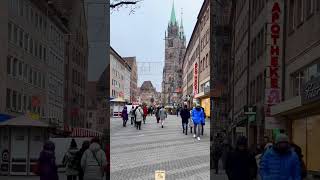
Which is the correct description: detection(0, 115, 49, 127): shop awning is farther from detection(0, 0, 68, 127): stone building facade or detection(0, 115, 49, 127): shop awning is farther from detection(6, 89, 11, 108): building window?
detection(6, 89, 11, 108): building window

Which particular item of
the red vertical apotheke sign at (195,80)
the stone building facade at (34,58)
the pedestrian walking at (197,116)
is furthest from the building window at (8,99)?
the pedestrian walking at (197,116)

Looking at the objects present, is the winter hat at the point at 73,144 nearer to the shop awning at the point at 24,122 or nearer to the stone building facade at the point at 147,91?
the shop awning at the point at 24,122

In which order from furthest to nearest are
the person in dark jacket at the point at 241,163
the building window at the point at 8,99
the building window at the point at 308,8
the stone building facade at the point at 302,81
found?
the building window at the point at 308,8 < the stone building facade at the point at 302,81 < the building window at the point at 8,99 < the person in dark jacket at the point at 241,163

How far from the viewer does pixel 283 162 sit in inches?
381

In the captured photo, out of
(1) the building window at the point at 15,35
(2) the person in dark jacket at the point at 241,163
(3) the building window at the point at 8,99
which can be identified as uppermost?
(1) the building window at the point at 15,35

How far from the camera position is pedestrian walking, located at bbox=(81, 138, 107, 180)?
12.9 metres

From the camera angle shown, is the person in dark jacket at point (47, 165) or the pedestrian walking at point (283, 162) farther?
the person in dark jacket at point (47, 165)

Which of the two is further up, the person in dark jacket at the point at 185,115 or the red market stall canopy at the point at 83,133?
the person in dark jacket at the point at 185,115

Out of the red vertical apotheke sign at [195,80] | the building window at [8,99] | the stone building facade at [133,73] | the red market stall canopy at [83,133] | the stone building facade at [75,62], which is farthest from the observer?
the stone building facade at [133,73]

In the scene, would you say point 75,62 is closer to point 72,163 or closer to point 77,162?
point 72,163

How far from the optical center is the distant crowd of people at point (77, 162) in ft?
42.4

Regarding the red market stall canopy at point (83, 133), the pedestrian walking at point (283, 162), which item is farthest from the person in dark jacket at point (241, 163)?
the red market stall canopy at point (83, 133)

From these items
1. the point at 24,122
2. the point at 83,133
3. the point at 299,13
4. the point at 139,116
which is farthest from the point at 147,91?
the point at 83,133

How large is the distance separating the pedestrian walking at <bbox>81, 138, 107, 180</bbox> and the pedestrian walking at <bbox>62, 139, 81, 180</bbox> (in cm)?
211
